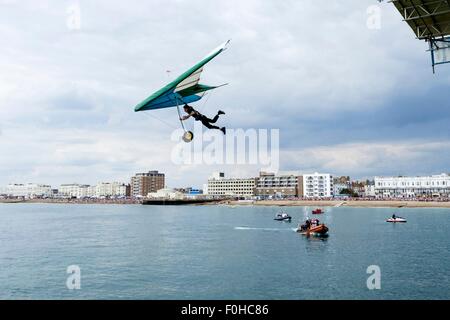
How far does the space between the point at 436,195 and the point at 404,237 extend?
14276 centimetres

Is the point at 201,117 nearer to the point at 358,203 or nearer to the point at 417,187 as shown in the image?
the point at 358,203

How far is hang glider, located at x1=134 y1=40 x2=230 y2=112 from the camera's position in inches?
317

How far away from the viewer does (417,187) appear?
191625mm

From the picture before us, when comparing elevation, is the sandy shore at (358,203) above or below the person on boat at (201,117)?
below

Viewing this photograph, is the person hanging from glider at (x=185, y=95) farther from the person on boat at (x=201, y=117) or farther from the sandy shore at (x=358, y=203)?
the sandy shore at (x=358, y=203)

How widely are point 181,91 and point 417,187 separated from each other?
206 metres

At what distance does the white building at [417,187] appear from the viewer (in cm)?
18500

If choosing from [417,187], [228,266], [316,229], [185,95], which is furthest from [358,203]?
[185,95]

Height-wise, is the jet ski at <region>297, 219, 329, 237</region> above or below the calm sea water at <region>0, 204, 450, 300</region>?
above

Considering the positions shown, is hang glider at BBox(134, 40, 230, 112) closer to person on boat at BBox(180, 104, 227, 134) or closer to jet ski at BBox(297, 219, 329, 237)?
person on boat at BBox(180, 104, 227, 134)

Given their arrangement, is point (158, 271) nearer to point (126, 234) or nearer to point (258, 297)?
point (258, 297)

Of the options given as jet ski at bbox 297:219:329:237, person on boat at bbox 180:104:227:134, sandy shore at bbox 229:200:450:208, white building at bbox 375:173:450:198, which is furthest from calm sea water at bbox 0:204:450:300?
white building at bbox 375:173:450:198

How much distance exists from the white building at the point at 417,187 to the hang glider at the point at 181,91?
196813 mm

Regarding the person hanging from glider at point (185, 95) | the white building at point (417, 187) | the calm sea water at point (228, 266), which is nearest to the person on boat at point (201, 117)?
the person hanging from glider at point (185, 95)
